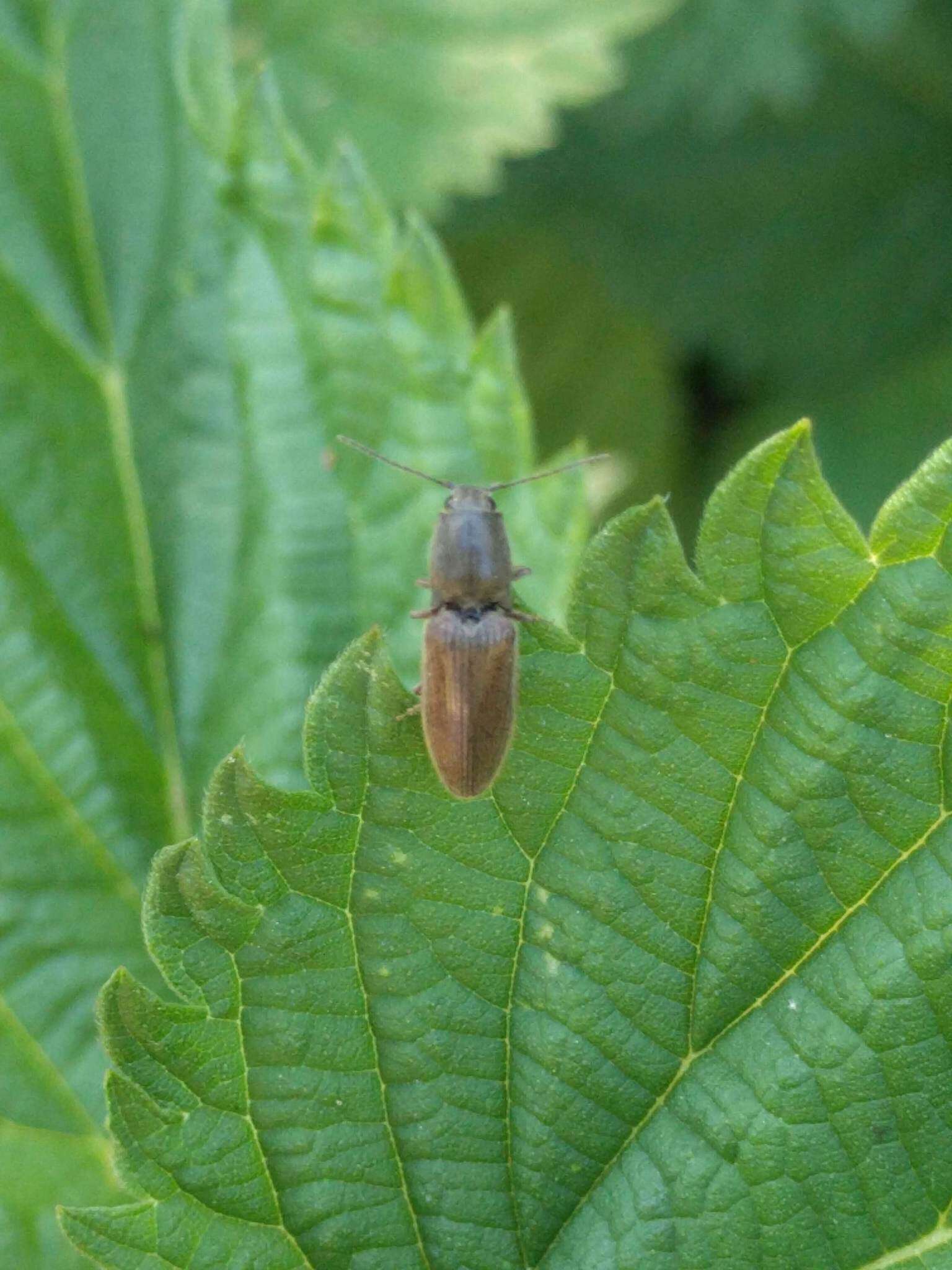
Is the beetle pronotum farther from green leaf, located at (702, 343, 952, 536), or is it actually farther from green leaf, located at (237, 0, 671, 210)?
green leaf, located at (702, 343, 952, 536)

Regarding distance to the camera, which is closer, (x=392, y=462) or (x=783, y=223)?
(x=392, y=462)

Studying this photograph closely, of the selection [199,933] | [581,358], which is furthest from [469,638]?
[581,358]

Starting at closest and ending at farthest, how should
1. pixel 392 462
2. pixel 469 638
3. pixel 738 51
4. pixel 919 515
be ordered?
pixel 919 515 → pixel 469 638 → pixel 392 462 → pixel 738 51

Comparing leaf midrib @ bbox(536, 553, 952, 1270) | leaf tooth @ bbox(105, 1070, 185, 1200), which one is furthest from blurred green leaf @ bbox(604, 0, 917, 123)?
leaf tooth @ bbox(105, 1070, 185, 1200)

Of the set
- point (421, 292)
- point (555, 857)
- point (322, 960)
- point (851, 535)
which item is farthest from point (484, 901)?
point (421, 292)

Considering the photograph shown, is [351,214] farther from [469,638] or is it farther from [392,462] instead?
[469,638]

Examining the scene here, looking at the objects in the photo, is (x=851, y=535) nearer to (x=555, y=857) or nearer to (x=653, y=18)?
(x=555, y=857)

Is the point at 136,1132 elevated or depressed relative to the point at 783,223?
depressed
